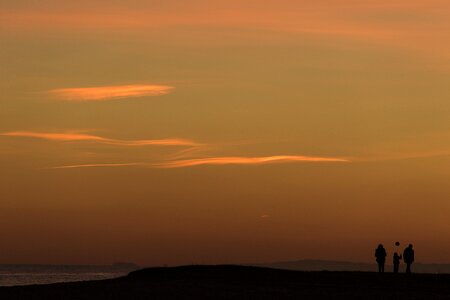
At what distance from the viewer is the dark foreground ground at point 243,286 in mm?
44034

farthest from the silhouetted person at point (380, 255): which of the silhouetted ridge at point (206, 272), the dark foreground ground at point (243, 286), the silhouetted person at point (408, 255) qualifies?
the silhouetted ridge at point (206, 272)

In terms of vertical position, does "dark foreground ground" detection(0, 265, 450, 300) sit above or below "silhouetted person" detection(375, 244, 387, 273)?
below

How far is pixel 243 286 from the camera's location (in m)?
50.0

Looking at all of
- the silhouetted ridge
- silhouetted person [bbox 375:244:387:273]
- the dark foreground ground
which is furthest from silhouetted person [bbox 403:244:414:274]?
the silhouetted ridge

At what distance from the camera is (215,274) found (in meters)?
57.2

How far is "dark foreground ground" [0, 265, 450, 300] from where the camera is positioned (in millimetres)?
44034

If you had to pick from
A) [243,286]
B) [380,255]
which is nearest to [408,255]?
[380,255]

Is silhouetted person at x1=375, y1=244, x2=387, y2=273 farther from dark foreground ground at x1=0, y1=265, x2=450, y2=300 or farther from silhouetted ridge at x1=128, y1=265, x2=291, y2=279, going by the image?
silhouetted ridge at x1=128, y1=265, x2=291, y2=279

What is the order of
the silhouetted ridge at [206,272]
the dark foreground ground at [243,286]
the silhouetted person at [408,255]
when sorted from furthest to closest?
the silhouetted person at [408,255], the silhouetted ridge at [206,272], the dark foreground ground at [243,286]

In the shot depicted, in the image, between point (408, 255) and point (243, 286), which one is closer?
point (243, 286)

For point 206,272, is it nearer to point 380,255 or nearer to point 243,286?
point 243,286

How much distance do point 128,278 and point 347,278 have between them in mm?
11045

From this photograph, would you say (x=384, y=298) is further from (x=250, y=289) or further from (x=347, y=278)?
(x=347, y=278)

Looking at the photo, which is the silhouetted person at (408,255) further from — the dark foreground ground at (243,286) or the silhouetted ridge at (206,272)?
the silhouetted ridge at (206,272)
